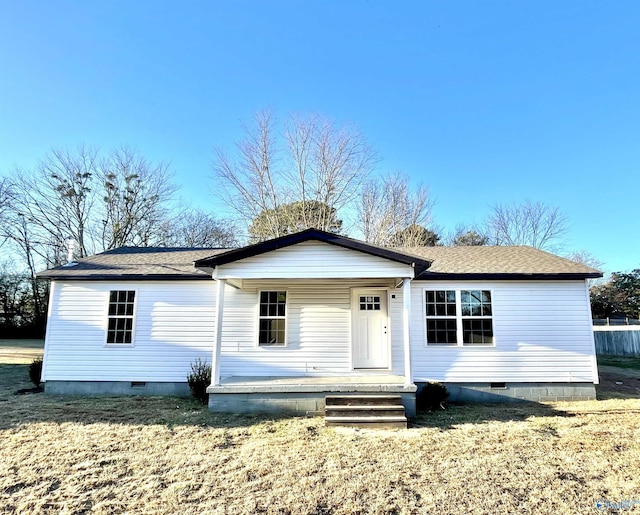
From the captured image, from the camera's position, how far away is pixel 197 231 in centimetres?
2767

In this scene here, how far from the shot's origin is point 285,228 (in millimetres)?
21297

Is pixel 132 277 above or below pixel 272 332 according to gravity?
above

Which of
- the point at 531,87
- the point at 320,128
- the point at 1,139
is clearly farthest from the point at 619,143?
the point at 1,139

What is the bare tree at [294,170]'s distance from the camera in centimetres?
2081

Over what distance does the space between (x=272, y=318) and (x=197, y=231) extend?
20.8 m

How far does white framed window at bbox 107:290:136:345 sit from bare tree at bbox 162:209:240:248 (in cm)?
1668

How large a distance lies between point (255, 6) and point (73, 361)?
412 inches

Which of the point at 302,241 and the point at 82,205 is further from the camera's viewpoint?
the point at 82,205

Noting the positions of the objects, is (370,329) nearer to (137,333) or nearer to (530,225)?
(137,333)

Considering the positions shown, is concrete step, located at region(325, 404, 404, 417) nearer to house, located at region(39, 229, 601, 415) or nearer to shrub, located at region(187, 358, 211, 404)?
house, located at region(39, 229, 601, 415)

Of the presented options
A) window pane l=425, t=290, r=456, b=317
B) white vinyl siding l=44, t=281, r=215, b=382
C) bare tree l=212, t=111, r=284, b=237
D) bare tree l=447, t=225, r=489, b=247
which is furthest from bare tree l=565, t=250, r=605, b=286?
white vinyl siding l=44, t=281, r=215, b=382

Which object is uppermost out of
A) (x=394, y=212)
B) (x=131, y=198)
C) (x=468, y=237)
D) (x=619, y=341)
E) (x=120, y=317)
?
(x=131, y=198)

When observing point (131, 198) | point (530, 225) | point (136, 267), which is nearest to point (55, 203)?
point (131, 198)

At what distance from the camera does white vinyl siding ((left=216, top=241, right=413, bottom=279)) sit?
741cm
